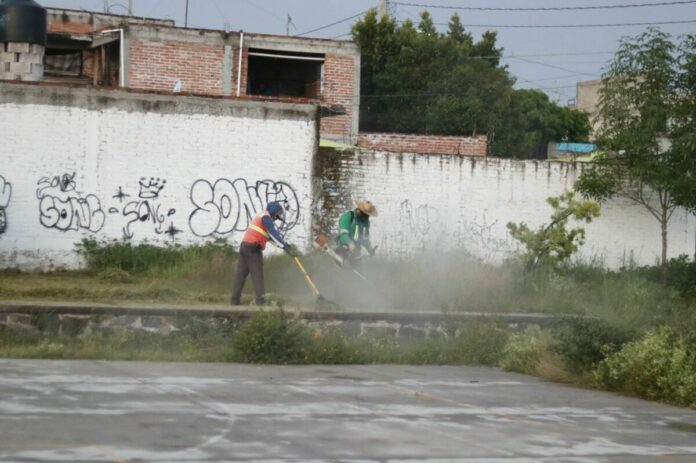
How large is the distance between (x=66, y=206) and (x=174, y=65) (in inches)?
519

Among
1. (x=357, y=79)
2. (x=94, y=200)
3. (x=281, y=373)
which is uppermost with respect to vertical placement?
(x=357, y=79)

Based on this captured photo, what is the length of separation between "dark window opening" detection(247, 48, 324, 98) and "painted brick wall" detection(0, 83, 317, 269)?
47.5 feet

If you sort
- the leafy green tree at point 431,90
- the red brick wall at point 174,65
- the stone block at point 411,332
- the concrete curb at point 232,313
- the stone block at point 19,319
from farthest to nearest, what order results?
1. the leafy green tree at point 431,90
2. the red brick wall at point 174,65
3. the stone block at point 411,332
4. the concrete curb at point 232,313
5. the stone block at point 19,319

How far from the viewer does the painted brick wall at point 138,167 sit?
65.2 feet

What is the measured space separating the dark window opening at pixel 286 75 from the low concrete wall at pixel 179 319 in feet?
67.1

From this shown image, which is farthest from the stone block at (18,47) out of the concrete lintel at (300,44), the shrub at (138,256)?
the concrete lintel at (300,44)

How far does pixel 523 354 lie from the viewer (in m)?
14.5

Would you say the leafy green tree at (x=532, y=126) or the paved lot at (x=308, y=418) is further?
the leafy green tree at (x=532, y=126)

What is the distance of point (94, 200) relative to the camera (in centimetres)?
2027

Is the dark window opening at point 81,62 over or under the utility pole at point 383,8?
under

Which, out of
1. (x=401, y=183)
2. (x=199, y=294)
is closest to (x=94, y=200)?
(x=199, y=294)

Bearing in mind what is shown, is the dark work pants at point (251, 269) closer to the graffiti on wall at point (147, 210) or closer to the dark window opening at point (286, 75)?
the graffiti on wall at point (147, 210)

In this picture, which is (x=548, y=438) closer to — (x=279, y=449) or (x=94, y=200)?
(x=279, y=449)

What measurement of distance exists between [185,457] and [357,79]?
95.8 feet
